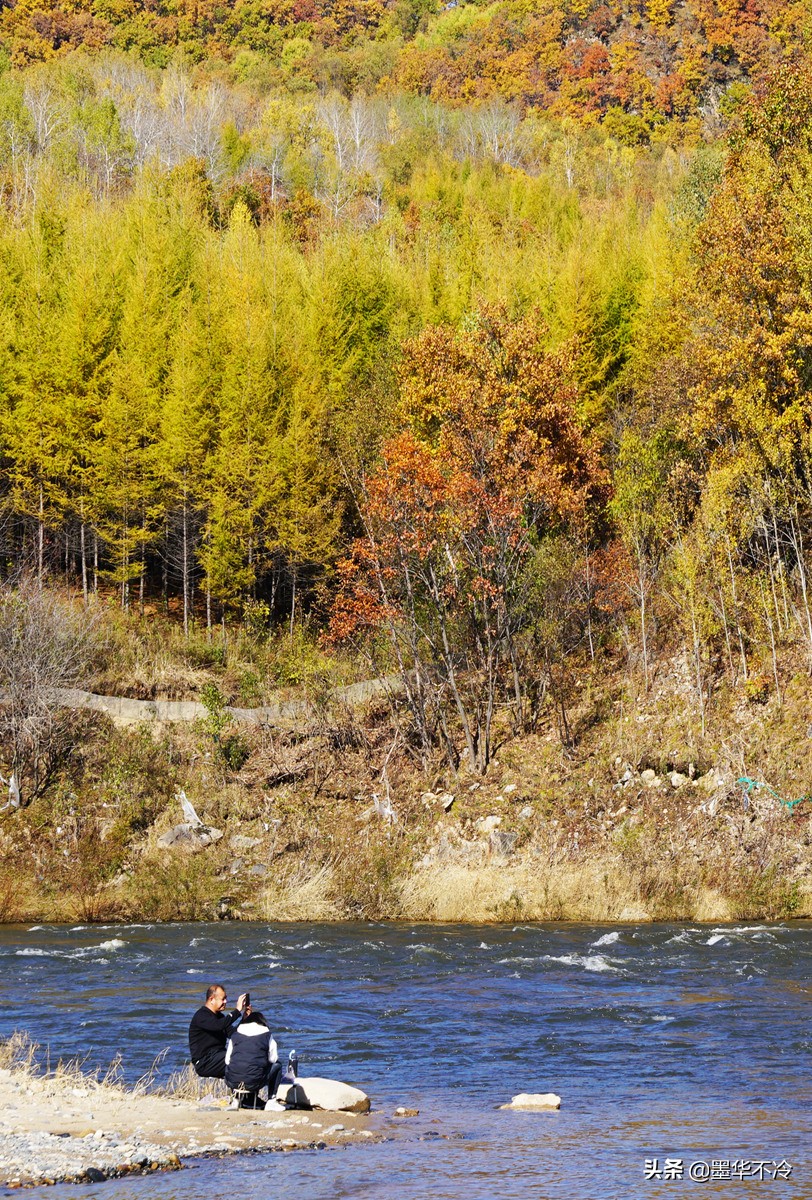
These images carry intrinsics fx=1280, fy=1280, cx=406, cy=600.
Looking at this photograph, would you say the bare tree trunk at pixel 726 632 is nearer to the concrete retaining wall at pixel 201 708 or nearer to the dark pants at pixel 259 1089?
the concrete retaining wall at pixel 201 708

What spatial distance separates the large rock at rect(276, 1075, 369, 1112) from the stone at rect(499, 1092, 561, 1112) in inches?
56.8

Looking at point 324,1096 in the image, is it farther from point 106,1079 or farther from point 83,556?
point 83,556

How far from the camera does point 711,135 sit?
313ft

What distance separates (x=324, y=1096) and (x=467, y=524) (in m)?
20.3

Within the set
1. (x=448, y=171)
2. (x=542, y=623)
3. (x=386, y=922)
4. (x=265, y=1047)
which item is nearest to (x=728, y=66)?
(x=448, y=171)

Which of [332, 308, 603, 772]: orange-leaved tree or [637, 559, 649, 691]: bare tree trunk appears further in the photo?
[637, 559, 649, 691]: bare tree trunk

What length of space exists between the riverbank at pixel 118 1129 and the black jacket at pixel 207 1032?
17.5 inches

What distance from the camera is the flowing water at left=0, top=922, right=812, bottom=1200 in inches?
390

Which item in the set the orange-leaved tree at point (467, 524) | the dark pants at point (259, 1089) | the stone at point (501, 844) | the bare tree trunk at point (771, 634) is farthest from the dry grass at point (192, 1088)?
the bare tree trunk at point (771, 634)

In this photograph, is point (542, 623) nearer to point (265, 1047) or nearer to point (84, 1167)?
point (265, 1047)

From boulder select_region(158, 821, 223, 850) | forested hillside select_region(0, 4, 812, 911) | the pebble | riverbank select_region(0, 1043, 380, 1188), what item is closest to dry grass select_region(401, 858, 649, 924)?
forested hillside select_region(0, 4, 812, 911)

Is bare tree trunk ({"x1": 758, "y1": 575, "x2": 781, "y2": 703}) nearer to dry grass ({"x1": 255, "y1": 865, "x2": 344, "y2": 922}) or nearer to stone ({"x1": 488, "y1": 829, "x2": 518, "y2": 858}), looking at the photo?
stone ({"x1": 488, "y1": 829, "x2": 518, "y2": 858})

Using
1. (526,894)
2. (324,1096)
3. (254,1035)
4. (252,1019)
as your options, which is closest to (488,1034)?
(324,1096)

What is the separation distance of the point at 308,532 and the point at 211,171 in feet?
190
